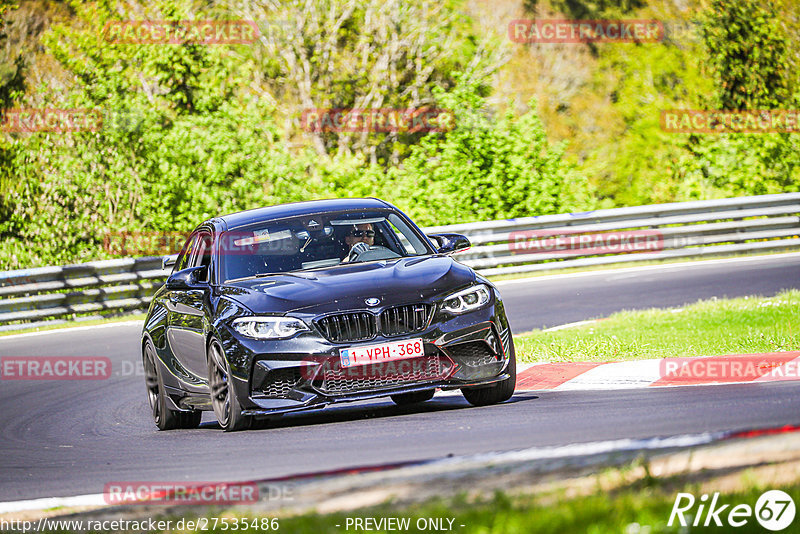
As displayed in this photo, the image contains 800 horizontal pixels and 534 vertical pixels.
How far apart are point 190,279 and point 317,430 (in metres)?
1.86

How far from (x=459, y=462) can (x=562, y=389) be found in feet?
14.4

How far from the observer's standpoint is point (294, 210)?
9.25 m

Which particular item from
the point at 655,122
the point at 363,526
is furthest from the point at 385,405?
the point at 655,122

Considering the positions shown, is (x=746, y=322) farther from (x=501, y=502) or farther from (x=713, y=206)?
(x=713, y=206)

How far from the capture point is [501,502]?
13.3 feet

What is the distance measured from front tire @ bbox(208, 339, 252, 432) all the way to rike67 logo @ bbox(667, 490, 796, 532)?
436 cm

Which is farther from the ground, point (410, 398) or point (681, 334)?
point (410, 398)

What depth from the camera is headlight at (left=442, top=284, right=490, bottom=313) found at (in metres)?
7.77
